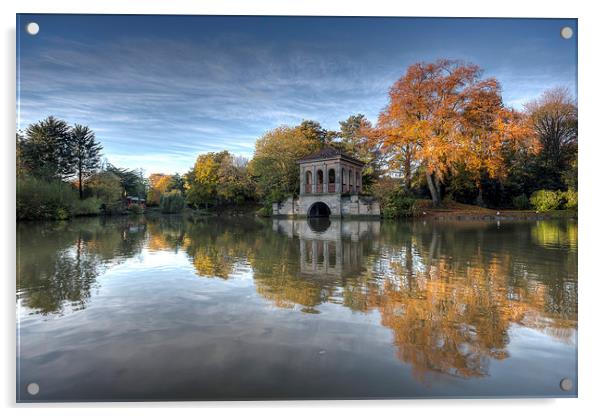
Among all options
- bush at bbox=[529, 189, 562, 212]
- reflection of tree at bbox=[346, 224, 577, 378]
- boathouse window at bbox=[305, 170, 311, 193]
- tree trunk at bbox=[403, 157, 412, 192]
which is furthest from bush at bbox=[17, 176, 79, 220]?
tree trunk at bbox=[403, 157, 412, 192]

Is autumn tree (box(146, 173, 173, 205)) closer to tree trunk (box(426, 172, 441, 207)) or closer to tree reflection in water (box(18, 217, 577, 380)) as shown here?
tree reflection in water (box(18, 217, 577, 380))

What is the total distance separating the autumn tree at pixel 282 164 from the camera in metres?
9.70

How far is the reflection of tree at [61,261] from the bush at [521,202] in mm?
6855

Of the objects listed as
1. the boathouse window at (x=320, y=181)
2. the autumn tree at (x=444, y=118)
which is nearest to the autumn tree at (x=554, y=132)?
the autumn tree at (x=444, y=118)

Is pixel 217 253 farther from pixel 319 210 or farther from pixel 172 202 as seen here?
pixel 319 210

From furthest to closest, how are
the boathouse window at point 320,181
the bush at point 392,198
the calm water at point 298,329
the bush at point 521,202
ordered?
the boathouse window at point 320,181 < the bush at point 392,198 < the bush at point 521,202 < the calm water at point 298,329

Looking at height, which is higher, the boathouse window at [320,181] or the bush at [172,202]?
the boathouse window at [320,181]

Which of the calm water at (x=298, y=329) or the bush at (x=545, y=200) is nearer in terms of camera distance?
the calm water at (x=298, y=329)

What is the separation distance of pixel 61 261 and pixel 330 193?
30.5 ft

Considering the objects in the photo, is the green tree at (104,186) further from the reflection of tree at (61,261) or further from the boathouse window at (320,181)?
the boathouse window at (320,181)

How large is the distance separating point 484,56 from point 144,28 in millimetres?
3535

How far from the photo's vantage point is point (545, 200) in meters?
5.23

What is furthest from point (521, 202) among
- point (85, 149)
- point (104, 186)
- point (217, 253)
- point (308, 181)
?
point (104, 186)

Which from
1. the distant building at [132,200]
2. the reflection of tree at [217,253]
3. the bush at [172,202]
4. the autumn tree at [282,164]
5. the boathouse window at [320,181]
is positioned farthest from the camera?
the boathouse window at [320,181]
